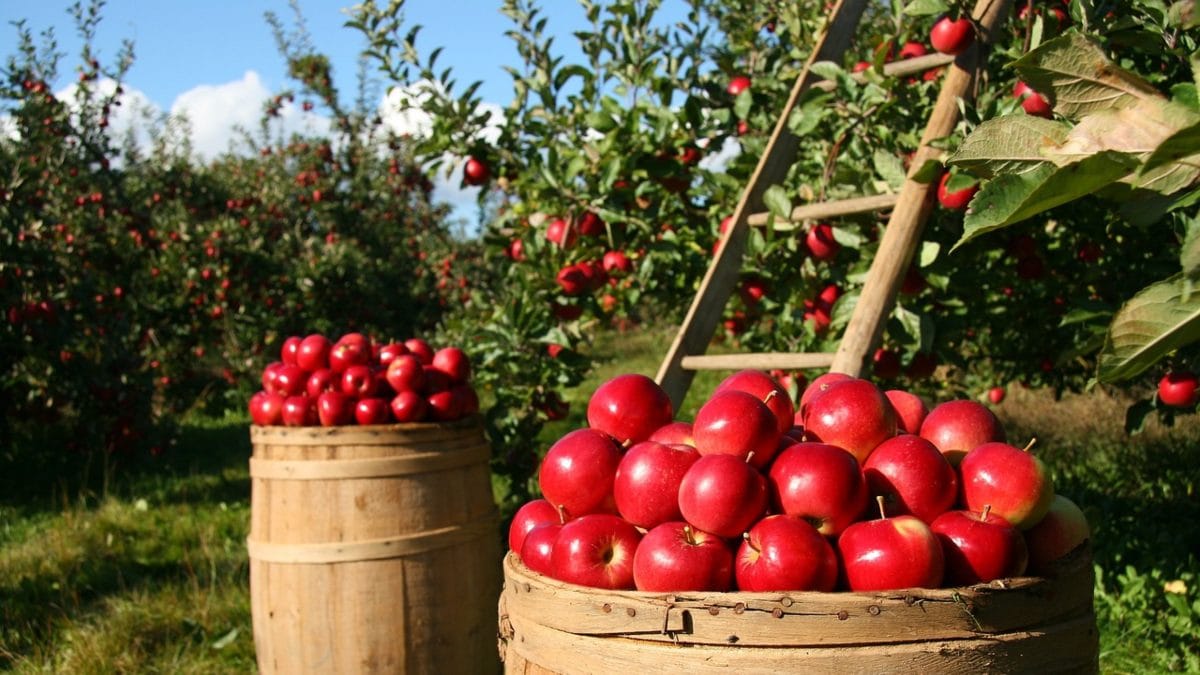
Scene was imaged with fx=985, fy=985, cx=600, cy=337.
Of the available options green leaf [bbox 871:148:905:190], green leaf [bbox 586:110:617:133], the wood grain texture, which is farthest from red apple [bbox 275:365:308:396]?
green leaf [bbox 871:148:905:190]

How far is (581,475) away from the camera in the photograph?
4.50ft

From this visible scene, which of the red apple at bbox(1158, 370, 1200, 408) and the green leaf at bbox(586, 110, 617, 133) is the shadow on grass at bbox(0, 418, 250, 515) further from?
the red apple at bbox(1158, 370, 1200, 408)

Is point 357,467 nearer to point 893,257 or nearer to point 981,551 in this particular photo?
point 893,257

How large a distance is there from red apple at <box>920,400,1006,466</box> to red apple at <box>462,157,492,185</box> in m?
2.46

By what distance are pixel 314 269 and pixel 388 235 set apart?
1.35m

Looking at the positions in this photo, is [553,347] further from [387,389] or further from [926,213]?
[926,213]

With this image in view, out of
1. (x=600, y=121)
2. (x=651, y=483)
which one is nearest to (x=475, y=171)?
(x=600, y=121)

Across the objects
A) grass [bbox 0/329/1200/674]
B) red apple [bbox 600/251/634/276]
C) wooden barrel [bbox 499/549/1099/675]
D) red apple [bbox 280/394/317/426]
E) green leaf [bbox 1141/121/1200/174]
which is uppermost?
green leaf [bbox 1141/121/1200/174]

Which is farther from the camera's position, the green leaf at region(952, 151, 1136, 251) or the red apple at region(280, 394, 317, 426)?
the red apple at region(280, 394, 317, 426)

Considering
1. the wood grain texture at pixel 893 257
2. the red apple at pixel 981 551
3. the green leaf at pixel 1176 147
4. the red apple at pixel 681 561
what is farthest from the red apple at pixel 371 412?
the green leaf at pixel 1176 147

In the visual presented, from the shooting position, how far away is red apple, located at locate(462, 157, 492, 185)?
11.8 feet

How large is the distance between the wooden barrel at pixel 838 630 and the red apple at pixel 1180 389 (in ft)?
5.07

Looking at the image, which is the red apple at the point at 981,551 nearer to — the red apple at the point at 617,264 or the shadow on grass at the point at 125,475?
the red apple at the point at 617,264

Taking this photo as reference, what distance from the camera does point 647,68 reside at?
348 centimetres
